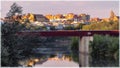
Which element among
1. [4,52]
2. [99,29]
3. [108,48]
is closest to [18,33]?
[4,52]

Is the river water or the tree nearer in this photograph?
the tree

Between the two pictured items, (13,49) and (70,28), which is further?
(70,28)

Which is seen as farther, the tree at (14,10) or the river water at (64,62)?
the river water at (64,62)

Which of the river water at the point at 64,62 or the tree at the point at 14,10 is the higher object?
the tree at the point at 14,10

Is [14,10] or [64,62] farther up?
[14,10]

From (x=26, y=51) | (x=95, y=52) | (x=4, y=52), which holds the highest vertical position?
(x=4, y=52)

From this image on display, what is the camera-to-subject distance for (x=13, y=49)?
8977mm

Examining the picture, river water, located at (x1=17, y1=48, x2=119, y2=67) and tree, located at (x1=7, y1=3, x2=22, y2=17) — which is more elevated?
tree, located at (x1=7, y1=3, x2=22, y2=17)

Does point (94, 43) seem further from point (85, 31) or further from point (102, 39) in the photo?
point (85, 31)

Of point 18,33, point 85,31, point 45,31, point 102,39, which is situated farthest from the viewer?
point 85,31

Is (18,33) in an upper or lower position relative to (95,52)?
upper

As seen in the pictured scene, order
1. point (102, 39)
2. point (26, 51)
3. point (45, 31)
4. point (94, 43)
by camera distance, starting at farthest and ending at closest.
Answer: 1. point (45, 31)
2. point (94, 43)
3. point (102, 39)
4. point (26, 51)

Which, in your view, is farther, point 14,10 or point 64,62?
point 64,62

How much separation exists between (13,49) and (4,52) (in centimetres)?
142
